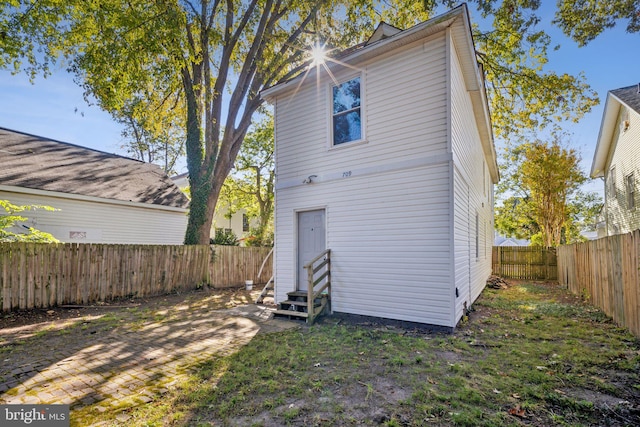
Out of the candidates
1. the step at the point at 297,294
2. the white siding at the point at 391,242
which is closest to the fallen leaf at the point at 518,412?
the white siding at the point at 391,242

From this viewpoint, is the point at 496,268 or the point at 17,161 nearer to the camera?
the point at 17,161

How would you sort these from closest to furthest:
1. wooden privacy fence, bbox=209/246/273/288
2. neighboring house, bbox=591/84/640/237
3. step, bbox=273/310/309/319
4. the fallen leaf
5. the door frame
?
the fallen leaf → step, bbox=273/310/309/319 → the door frame → wooden privacy fence, bbox=209/246/273/288 → neighboring house, bbox=591/84/640/237

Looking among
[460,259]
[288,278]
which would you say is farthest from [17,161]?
[460,259]

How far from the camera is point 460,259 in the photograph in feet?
22.4

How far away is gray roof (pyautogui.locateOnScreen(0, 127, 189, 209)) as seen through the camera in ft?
37.6

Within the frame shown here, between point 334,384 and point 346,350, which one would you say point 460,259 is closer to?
point 346,350

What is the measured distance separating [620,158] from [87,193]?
23.5 metres

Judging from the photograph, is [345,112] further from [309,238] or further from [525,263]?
[525,263]

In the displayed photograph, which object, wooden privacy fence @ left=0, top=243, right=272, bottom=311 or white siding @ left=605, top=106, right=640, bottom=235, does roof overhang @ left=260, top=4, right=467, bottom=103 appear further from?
white siding @ left=605, top=106, right=640, bottom=235

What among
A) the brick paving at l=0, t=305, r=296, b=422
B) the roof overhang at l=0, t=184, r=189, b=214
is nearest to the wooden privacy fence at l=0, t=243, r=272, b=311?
the brick paving at l=0, t=305, r=296, b=422

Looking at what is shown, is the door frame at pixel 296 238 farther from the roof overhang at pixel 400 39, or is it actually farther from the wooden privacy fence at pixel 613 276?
the wooden privacy fence at pixel 613 276

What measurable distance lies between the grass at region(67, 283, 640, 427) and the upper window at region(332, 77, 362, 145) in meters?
4.34

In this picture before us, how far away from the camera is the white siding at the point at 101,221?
1109cm

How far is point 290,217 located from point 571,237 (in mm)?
38683
